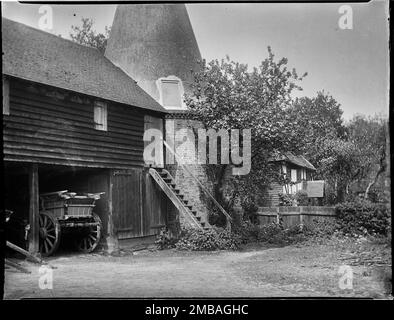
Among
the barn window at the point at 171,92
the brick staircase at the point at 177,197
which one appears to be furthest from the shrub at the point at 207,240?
the barn window at the point at 171,92

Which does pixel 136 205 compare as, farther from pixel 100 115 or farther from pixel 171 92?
pixel 171 92

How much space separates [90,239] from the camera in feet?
51.0

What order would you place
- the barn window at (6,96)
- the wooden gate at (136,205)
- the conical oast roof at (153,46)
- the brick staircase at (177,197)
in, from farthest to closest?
the conical oast roof at (153,46), the brick staircase at (177,197), the wooden gate at (136,205), the barn window at (6,96)

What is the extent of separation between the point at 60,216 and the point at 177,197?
460 centimetres

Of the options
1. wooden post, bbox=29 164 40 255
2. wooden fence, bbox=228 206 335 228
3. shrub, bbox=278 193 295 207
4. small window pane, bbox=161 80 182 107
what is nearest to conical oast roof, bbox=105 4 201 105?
small window pane, bbox=161 80 182 107

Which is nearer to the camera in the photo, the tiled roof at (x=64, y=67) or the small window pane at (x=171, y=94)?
the tiled roof at (x=64, y=67)

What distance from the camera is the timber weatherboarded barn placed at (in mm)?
12797

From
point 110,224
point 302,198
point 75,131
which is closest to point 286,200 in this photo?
point 302,198

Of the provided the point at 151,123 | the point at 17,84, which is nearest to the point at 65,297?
the point at 17,84

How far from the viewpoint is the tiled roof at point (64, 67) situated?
13.2 meters

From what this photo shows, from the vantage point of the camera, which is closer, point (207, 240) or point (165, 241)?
point (207, 240)

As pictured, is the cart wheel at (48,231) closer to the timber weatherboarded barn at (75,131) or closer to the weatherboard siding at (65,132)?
the timber weatherboarded barn at (75,131)

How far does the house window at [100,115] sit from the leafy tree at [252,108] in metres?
3.60

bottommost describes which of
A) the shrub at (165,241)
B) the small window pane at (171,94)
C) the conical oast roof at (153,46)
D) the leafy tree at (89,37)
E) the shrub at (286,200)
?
the shrub at (165,241)
